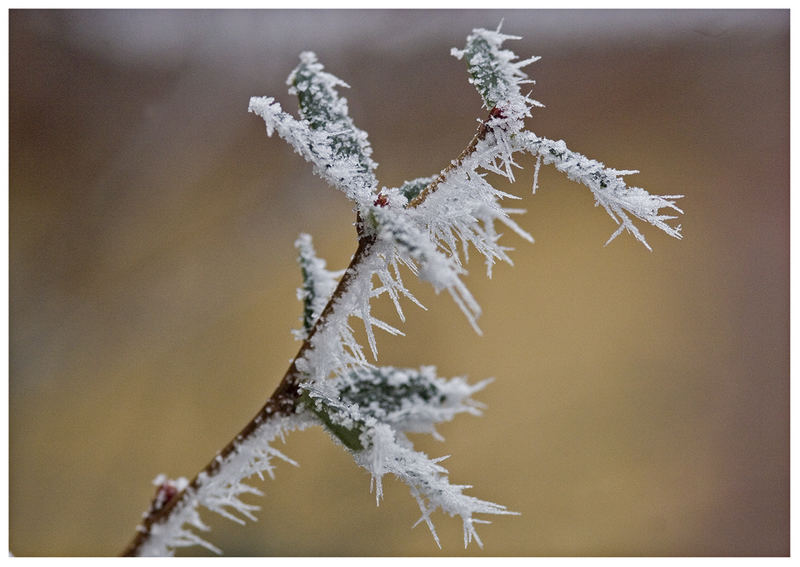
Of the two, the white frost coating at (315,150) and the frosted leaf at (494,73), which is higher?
the frosted leaf at (494,73)

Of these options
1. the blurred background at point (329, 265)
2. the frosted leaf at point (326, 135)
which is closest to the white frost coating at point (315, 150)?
the frosted leaf at point (326, 135)

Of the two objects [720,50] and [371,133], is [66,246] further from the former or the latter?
[720,50]

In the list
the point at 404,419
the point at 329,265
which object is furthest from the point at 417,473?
the point at 329,265

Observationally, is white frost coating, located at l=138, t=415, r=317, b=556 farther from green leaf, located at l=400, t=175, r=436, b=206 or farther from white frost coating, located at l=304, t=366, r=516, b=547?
green leaf, located at l=400, t=175, r=436, b=206

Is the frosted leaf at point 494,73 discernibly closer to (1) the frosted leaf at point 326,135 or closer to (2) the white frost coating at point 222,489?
(1) the frosted leaf at point 326,135

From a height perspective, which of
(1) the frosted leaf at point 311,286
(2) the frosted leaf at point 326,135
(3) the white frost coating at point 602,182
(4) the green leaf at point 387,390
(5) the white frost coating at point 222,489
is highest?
(2) the frosted leaf at point 326,135

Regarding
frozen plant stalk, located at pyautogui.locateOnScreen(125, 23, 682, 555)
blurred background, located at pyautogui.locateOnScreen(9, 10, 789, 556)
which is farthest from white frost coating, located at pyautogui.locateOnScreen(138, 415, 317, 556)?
blurred background, located at pyautogui.locateOnScreen(9, 10, 789, 556)

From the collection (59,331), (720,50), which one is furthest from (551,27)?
(59,331)

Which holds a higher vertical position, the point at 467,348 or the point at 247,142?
the point at 247,142

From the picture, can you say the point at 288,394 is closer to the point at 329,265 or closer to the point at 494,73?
the point at 494,73
